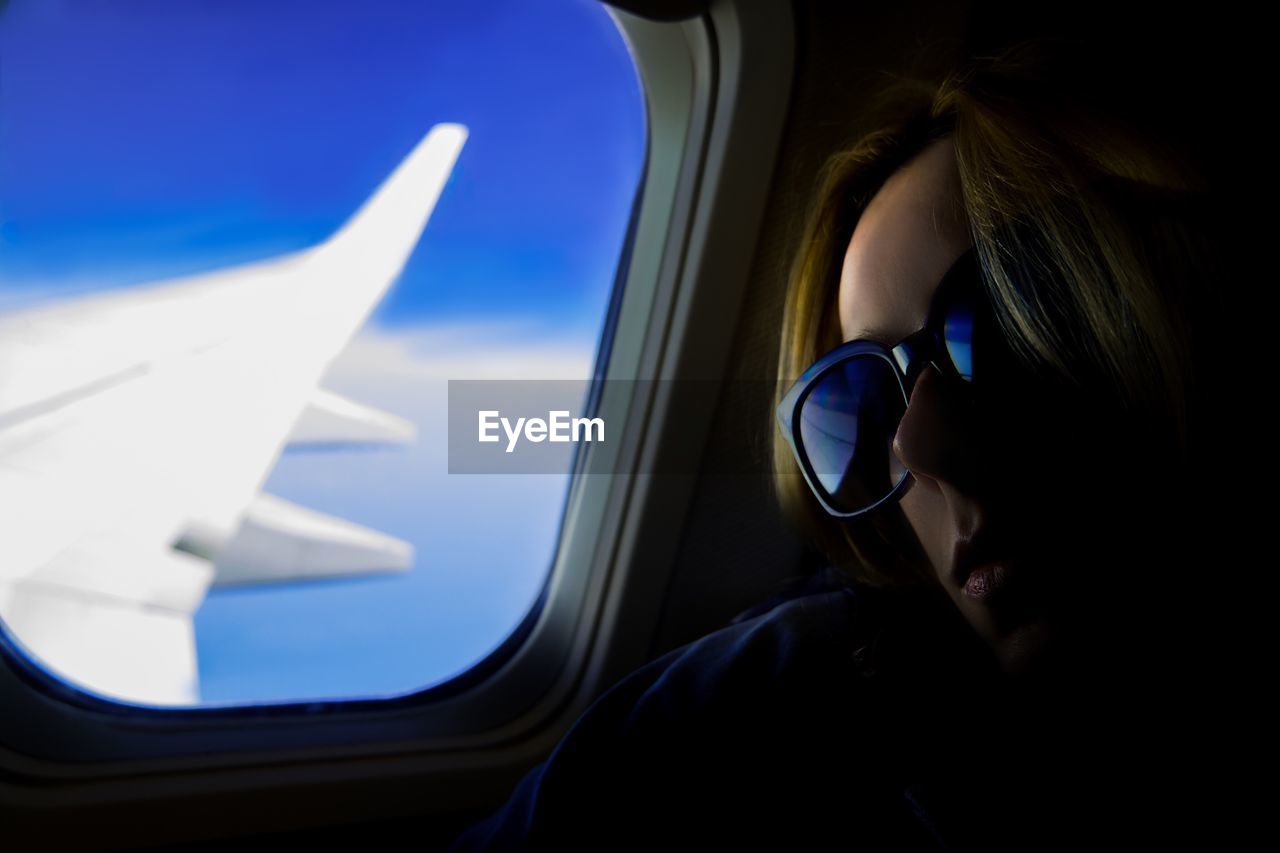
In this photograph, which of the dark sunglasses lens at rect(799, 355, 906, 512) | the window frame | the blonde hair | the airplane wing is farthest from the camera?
the airplane wing

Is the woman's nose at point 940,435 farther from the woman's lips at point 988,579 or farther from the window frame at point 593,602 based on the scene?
the window frame at point 593,602

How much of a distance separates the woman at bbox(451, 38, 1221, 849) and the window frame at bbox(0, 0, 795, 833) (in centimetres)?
23

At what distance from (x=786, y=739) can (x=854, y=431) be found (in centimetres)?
36

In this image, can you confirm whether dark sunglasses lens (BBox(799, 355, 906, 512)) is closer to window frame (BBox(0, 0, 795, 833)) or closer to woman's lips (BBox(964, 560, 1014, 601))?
woman's lips (BBox(964, 560, 1014, 601))

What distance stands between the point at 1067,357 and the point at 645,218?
74 centimetres

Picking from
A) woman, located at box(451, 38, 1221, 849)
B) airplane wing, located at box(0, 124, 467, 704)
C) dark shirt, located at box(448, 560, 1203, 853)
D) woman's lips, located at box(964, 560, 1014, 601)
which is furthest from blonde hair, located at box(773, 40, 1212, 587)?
airplane wing, located at box(0, 124, 467, 704)

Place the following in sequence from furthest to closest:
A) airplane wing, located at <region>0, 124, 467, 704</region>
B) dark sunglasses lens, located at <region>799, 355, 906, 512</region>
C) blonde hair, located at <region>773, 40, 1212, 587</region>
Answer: airplane wing, located at <region>0, 124, 467, 704</region>, dark sunglasses lens, located at <region>799, 355, 906, 512</region>, blonde hair, located at <region>773, 40, 1212, 587</region>

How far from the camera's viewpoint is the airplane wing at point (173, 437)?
1.16m

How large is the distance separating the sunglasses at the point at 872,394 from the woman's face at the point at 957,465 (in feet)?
→ 0.06

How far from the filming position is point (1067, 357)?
55 cm

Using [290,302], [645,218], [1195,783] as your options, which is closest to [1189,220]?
[1195,783]

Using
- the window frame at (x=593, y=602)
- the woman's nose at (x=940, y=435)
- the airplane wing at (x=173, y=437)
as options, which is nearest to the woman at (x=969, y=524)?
the woman's nose at (x=940, y=435)

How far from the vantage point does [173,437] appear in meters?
1.30

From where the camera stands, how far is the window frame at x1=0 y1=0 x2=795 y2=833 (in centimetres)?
105
